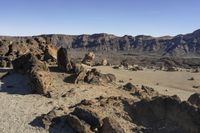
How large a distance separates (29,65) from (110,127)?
14580 millimetres

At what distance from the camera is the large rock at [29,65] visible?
35.0m

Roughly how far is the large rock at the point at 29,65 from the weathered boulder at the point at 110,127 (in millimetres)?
11733

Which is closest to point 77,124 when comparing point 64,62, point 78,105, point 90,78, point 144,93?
point 78,105

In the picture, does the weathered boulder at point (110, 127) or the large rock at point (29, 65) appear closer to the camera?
the weathered boulder at point (110, 127)

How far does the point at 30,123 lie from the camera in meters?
25.5

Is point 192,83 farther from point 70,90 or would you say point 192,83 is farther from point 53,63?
point 70,90

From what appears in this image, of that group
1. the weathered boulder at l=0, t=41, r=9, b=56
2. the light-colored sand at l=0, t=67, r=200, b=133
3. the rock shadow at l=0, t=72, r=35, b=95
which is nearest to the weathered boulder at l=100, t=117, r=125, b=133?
the light-colored sand at l=0, t=67, r=200, b=133

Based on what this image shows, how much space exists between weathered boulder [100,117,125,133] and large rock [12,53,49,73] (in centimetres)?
1173

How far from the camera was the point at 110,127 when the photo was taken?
77.3 ft

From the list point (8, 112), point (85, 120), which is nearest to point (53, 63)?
point (8, 112)

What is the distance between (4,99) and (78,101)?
5.44 meters

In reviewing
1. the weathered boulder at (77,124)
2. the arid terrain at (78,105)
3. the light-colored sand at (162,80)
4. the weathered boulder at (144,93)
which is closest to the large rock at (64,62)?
the arid terrain at (78,105)

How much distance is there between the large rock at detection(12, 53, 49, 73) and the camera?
115 feet

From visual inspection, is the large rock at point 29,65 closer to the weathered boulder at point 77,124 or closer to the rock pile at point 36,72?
the rock pile at point 36,72
